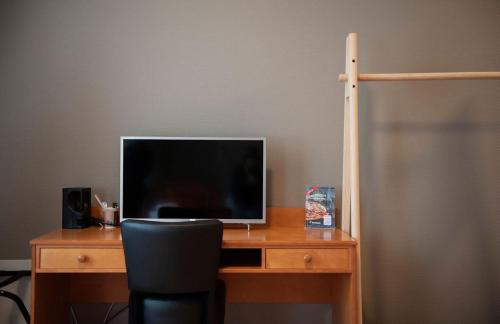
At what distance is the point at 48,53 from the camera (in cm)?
203

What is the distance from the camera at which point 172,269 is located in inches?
52.5

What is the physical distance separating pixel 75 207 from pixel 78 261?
1.35 ft

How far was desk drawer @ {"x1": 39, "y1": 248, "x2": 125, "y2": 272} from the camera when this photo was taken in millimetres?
1563

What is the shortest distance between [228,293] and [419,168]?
134 centimetres

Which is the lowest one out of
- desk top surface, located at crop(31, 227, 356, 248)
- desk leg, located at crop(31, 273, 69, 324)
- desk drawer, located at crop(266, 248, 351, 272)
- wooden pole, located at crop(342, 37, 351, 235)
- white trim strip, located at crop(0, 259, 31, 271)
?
desk leg, located at crop(31, 273, 69, 324)

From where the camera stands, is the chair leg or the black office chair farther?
the chair leg

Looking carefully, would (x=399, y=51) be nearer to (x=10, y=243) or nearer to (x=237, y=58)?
(x=237, y=58)

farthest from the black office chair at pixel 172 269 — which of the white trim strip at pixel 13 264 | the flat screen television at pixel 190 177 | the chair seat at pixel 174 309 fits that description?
the white trim strip at pixel 13 264

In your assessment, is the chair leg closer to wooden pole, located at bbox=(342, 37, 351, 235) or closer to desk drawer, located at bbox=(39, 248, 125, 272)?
desk drawer, located at bbox=(39, 248, 125, 272)

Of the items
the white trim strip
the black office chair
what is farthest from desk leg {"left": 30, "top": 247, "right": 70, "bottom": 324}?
the black office chair

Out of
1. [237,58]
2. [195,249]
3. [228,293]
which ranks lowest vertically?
[228,293]

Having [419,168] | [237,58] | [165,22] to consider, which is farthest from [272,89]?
[419,168]

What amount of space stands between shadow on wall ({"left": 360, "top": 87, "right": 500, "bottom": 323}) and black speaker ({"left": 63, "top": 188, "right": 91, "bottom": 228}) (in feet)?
5.24

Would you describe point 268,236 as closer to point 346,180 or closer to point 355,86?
point 346,180
